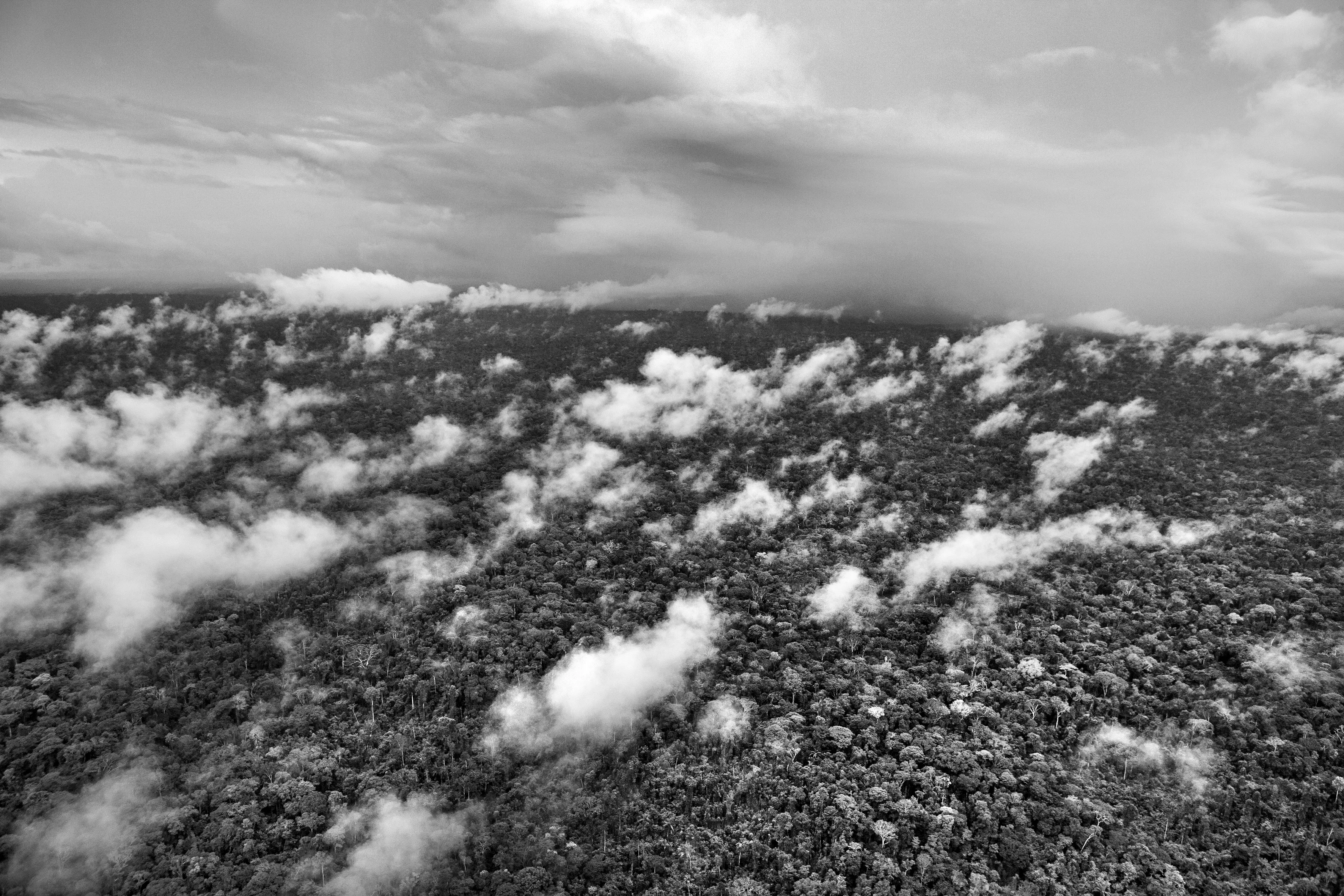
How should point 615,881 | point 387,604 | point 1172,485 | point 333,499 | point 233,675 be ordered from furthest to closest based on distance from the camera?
1. point 333,499
2. point 1172,485
3. point 387,604
4. point 233,675
5. point 615,881

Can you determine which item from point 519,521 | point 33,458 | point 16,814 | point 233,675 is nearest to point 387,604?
point 233,675

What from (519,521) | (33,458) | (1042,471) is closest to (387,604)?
(519,521)

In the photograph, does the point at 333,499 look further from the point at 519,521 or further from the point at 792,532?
the point at 792,532

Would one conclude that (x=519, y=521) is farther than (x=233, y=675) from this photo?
Yes

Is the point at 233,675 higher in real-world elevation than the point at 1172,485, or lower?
lower

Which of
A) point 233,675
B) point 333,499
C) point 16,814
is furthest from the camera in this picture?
point 333,499

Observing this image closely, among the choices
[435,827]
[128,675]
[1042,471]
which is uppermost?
[1042,471]
